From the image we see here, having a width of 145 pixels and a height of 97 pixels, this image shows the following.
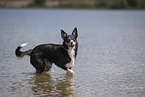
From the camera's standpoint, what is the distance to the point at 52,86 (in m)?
9.19

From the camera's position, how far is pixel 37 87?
357 inches

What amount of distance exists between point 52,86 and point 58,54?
3.99 ft

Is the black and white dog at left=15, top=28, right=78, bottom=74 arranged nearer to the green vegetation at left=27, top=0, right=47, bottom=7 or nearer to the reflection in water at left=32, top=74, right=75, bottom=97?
the reflection in water at left=32, top=74, right=75, bottom=97

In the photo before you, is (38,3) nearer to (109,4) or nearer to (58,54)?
(109,4)

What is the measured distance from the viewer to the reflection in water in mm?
8477

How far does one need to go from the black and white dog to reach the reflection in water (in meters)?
0.30

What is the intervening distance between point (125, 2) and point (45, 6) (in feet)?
127

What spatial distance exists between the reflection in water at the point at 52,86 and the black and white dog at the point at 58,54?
30 cm

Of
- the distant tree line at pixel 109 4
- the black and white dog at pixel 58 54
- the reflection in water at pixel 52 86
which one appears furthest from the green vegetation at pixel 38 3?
the reflection in water at pixel 52 86

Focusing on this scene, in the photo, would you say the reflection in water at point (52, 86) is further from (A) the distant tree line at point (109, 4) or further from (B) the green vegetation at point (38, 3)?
(B) the green vegetation at point (38, 3)

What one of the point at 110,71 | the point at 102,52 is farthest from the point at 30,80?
the point at 102,52

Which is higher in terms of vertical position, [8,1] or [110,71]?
[8,1]

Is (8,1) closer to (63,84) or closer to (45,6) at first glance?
(45,6)

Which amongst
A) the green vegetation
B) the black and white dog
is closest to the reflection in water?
the black and white dog
